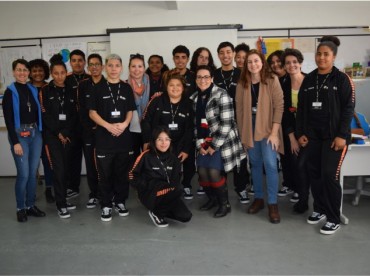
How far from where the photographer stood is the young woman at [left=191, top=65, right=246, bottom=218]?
9.37 feet

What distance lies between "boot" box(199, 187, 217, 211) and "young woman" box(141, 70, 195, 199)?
1.45 ft

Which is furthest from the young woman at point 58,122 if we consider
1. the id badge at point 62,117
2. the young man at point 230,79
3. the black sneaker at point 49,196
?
the young man at point 230,79

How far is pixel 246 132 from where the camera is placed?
Answer: 2883 millimetres

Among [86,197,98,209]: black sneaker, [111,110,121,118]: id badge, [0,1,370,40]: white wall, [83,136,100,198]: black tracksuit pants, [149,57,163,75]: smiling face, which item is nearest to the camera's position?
[111,110,121,118]: id badge

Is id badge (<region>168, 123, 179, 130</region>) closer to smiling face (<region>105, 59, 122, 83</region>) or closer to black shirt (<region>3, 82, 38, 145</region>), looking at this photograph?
smiling face (<region>105, 59, 122, 83</region>)

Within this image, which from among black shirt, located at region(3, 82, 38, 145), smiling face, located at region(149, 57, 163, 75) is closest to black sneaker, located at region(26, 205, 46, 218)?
black shirt, located at region(3, 82, 38, 145)

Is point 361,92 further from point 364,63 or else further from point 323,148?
point 364,63

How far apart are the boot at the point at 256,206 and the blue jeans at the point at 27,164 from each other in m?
2.05

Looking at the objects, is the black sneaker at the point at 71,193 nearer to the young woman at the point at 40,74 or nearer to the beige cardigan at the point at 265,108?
the young woman at the point at 40,74

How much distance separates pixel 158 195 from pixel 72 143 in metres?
1.16

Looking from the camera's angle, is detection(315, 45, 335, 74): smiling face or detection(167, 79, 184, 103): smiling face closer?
detection(315, 45, 335, 74): smiling face

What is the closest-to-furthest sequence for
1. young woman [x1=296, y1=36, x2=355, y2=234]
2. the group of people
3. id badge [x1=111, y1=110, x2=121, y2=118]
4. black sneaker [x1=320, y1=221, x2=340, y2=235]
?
1. young woman [x1=296, y1=36, x2=355, y2=234]
2. black sneaker [x1=320, y1=221, x2=340, y2=235]
3. the group of people
4. id badge [x1=111, y1=110, x2=121, y2=118]

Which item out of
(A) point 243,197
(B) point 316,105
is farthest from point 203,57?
(A) point 243,197

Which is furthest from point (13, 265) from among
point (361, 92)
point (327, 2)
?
point (327, 2)
